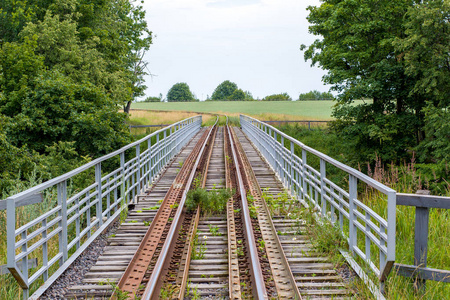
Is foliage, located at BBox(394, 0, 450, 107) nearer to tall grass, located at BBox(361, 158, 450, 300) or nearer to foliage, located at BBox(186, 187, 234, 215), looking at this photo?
tall grass, located at BBox(361, 158, 450, 300)

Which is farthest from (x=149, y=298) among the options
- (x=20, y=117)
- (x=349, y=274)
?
(x=20, y=117)

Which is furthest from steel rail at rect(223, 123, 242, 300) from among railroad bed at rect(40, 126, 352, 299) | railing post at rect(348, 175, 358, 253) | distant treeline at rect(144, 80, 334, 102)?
distant treeline at rect(144, 80, 334, 102)

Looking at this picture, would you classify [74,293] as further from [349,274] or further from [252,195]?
[252,195]

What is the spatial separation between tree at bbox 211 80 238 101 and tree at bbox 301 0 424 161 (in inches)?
6091

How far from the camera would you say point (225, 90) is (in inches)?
7234

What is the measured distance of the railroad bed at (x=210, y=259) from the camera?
4758 mm

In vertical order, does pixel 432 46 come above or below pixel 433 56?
above

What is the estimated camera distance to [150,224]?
284 inches

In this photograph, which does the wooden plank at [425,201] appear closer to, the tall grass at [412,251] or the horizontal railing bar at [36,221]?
the tall grass at [412,251]

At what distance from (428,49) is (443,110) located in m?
2.86

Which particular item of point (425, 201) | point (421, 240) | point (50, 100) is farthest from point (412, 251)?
point (50, 100)

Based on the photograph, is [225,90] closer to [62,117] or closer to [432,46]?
[432,46]

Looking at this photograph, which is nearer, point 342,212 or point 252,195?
point 342,212

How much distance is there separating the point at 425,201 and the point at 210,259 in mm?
2977
